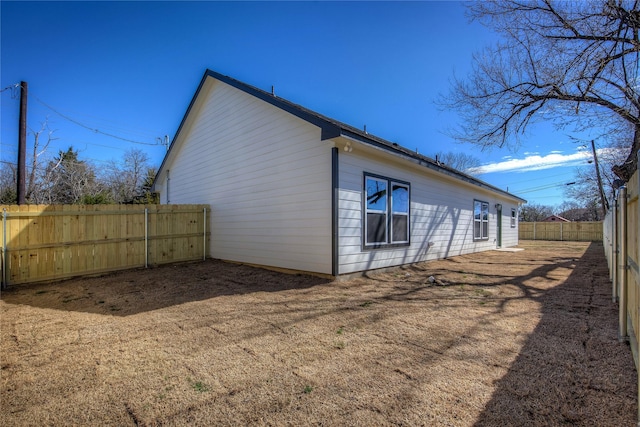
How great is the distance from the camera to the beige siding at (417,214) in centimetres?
634

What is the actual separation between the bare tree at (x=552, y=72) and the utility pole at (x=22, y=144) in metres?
13.7

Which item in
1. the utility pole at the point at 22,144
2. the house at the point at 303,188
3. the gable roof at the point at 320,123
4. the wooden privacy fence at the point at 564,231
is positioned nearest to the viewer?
the gable roof at the point at 320,123

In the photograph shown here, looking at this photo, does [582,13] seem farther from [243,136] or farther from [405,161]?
[243,136]

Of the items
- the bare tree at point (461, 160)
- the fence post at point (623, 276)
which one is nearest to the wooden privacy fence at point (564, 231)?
the bare tree at point (461, 160)

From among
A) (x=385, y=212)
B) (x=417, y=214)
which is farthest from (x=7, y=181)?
(x=417, y=214)

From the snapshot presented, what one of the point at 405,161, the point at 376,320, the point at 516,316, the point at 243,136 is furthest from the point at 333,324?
the point at 243,136

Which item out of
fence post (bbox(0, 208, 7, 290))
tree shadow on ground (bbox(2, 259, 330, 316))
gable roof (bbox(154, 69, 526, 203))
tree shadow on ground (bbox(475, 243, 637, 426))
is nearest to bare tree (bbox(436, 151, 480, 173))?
gable roof (bbox(154, 69, 526, 203))

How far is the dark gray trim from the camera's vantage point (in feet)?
19.9

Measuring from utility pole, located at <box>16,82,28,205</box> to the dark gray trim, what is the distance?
10.9 metres

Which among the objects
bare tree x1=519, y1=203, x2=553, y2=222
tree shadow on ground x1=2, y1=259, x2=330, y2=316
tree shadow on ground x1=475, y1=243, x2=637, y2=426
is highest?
bare tree x1=519, y1=203, x2=553, y2=222

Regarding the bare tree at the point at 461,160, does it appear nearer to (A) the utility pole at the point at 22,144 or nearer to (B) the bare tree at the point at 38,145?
(A) the utility pole at the point at 22,144

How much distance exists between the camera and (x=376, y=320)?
391 cm

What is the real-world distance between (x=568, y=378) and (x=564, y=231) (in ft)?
99.4

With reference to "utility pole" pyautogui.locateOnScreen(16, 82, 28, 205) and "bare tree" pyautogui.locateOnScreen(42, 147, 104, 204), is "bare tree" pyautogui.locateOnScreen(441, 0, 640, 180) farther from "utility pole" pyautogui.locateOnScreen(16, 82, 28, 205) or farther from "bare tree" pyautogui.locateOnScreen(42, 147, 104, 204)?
"bare tree" pyautogui.locateOnScreen(42, 147, 104, 204)
